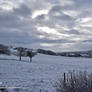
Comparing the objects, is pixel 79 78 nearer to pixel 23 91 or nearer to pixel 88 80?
pixel 88 80

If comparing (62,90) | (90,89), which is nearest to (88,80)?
(90,89)

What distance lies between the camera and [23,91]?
36.9ft

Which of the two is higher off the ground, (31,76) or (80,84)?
(80,84)

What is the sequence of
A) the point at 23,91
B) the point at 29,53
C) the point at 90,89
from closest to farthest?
the point at 90,89 < the point at 23,91 < the point at 29,53

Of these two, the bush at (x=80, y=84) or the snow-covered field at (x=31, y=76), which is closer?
the bush at (x=80, y=84)

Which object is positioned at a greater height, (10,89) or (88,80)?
(88,80)

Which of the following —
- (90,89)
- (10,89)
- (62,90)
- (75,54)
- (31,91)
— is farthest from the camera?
Result: (75,54)

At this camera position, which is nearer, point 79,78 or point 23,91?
point 79,78

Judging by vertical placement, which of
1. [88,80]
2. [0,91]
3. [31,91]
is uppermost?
[88,80]

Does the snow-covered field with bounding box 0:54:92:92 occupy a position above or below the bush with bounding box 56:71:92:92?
below

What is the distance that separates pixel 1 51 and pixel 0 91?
3577 inches

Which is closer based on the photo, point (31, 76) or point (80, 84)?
point (80, 84)

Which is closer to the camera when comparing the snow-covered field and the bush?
the bush

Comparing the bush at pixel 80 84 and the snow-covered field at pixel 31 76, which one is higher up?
the bush at pixel 80 84
